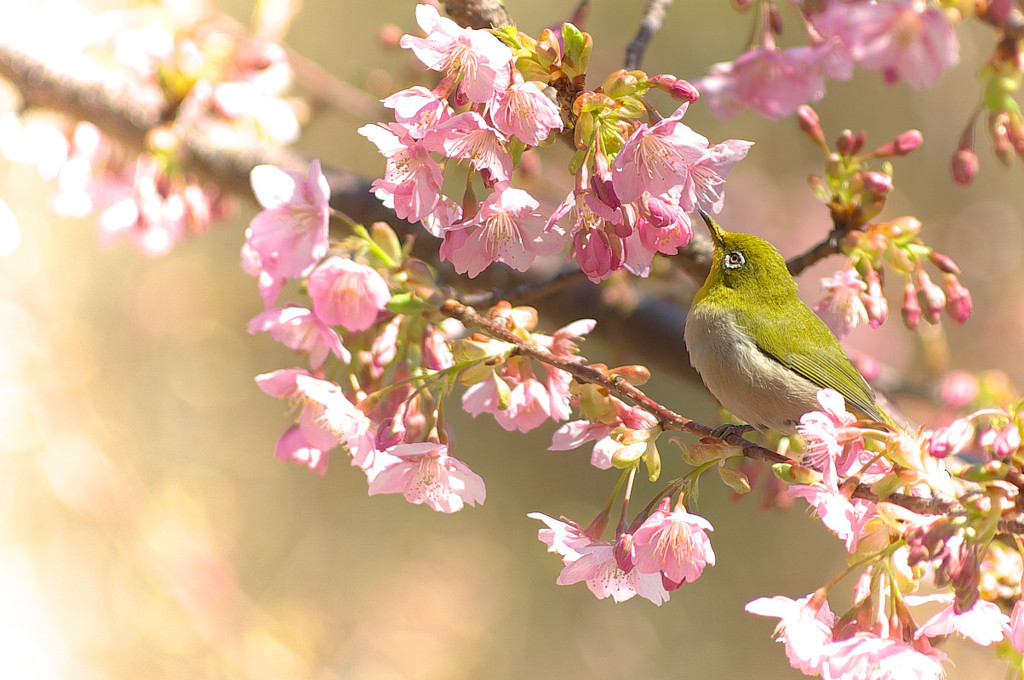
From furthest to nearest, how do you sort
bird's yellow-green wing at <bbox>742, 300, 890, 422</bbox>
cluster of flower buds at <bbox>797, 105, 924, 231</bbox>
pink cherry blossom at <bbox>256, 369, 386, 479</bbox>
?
bird's yellow-green wing at <bbox>742, 300, 890, 422</bbox>, cluster of flower buds at <bbox>797, 105, 924, 231</bbox>, pink cherry blossom at <bbox>256, 369, 386, 479</bbox>

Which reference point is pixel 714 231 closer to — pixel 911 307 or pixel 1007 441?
pixel 911 307

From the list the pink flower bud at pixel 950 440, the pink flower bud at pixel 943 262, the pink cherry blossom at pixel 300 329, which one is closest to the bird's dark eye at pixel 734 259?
the pink flower bud at pixel 943 262

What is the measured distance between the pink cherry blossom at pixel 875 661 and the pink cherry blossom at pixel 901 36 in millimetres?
668

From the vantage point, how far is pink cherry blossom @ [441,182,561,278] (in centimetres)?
105

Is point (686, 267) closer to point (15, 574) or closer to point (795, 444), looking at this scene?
point (795, 444)

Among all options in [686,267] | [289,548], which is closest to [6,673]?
[289,548]

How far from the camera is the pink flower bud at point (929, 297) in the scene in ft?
4.48

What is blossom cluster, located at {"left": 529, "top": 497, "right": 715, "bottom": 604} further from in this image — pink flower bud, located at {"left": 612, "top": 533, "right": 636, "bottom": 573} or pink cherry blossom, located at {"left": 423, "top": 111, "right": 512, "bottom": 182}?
pink cherry blossom, located at {"left": 423, "top": 111, "right": 512, "bottom": 182}

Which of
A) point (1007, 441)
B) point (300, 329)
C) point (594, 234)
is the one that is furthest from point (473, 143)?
point (1007, 441)

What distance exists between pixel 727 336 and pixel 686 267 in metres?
0.19

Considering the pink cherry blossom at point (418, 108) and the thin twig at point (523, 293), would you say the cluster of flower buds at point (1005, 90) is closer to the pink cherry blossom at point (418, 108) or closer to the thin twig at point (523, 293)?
the thin twig at point (523, 293)

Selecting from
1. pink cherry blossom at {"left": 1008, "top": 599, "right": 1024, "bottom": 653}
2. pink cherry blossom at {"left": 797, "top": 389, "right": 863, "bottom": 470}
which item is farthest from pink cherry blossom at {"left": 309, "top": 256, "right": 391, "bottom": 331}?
pink cherry blossom at {"left": 1008, "top": 599, "right": 1024, "bottom": 653}

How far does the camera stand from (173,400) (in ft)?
12.8

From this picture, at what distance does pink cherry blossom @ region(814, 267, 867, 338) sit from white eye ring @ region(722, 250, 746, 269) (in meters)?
0.20
